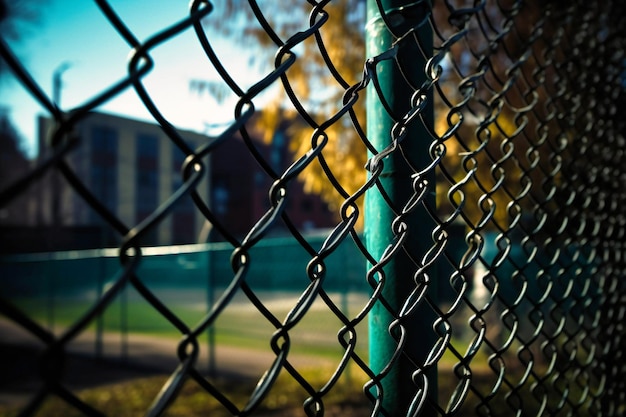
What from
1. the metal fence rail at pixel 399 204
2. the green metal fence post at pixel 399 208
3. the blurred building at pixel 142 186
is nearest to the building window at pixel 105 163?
the blurred building at pixel 142 186

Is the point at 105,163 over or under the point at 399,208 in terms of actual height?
over

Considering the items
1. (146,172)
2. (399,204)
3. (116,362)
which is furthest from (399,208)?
(146,172)

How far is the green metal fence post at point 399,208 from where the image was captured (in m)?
1.15

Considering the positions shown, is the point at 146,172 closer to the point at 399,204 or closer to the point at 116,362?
the point at 116,362

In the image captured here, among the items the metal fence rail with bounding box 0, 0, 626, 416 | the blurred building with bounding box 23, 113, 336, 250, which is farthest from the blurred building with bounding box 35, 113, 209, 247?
the metal fence rail with bounding box 0, 0, 626, 416

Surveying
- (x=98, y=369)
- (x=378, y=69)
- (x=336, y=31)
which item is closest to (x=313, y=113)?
(x=336, y=31)

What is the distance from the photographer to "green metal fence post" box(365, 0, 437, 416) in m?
1.15

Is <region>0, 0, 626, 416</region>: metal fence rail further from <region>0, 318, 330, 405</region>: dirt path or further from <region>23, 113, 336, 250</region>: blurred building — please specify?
<region>23, 113, 336, 250</region>: blurred building

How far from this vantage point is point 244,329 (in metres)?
7.82

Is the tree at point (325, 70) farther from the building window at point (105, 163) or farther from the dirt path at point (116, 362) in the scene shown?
the building window at point (105, 163)

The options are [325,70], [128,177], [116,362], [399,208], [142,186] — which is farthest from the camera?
A: [142,186]

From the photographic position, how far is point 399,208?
117 cm

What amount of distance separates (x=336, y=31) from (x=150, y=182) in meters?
27.8

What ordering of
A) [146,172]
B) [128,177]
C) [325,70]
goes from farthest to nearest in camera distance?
[146,172]
[128,177]
[325,70]
